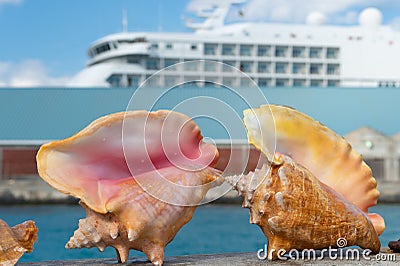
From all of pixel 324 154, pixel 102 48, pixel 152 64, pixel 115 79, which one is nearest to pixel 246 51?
pixel 152 64

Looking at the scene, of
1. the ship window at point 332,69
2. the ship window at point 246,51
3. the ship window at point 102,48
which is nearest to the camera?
the ship window at point 246,51

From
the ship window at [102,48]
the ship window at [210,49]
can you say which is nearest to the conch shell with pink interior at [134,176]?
the ship window at [210,49]

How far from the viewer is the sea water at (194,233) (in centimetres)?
764

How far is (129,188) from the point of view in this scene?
98.3 inches

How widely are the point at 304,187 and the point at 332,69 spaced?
4222 centimetres

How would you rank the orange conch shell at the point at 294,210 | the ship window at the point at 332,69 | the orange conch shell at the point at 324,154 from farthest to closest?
the ship window at the point at 332,69, the orange conch shell at the point at 324,154, the orange conch shell at the point at 294,210

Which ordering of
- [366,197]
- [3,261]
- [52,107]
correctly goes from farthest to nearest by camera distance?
[52,107] < [366,197] < [3,261]

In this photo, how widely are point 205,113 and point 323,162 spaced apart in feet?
2.29

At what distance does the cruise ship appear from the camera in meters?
39.3

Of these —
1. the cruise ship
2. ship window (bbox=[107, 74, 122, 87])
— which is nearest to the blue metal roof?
the cruise ship

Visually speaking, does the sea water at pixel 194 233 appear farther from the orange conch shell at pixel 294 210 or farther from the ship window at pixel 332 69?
the ship window at pixel 332 69

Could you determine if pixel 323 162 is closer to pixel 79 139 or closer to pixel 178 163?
pixel 178 163

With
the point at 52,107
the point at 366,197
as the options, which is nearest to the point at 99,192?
the point at 366,197

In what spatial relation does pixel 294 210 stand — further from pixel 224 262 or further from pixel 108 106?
pixel 108 106
